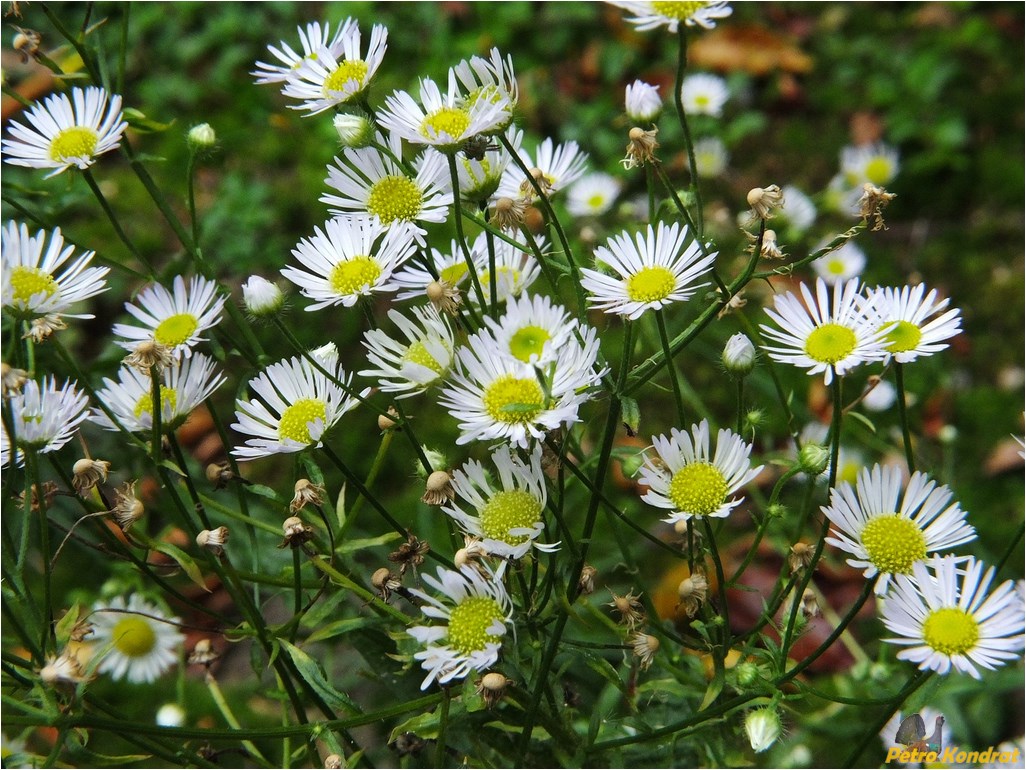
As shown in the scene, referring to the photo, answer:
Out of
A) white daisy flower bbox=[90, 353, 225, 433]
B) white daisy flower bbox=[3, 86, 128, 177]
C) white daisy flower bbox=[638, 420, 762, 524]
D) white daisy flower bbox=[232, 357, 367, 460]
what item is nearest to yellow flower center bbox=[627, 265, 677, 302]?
white daisy flower bbox=[638, 420, 762, 524]

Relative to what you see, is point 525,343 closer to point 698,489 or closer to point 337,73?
point 698,489

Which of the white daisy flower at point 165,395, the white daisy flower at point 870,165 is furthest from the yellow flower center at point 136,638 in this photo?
the white daisy flower at point 870,165

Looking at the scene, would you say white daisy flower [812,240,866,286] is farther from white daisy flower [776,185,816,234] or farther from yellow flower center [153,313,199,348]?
yellow flower center [153,313,199,348]

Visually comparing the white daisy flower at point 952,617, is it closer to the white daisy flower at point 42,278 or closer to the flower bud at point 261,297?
the flower bud at point 261,297

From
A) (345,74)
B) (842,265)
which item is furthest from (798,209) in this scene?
(345,74)

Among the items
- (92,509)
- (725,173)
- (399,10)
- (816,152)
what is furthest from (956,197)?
(92,509)
